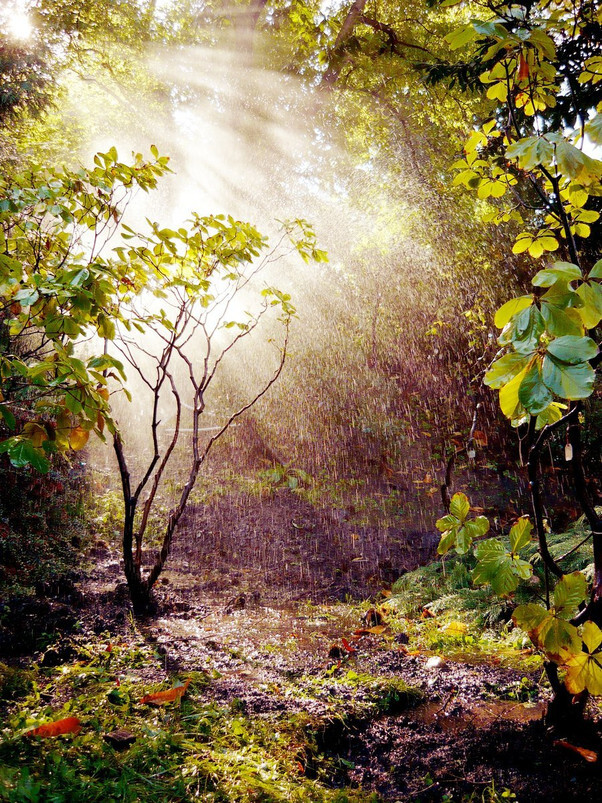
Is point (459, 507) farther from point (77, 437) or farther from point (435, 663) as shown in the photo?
point (435, 663)

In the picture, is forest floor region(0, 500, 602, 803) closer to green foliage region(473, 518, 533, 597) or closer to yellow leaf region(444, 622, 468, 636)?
yellow leaf region(444, 622, 468, 636)

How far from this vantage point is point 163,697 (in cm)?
173

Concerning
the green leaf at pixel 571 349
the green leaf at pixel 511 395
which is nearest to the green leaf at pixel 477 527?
the green leaf at pixel 511 395

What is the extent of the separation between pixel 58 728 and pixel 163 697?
1.35 feet

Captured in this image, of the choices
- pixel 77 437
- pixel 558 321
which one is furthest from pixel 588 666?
pixel 77 437

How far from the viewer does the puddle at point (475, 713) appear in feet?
5.24

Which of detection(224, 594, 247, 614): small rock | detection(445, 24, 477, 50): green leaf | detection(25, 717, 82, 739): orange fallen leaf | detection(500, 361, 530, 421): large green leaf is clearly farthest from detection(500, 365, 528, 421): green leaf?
A: detection(224, 594, 247, 614): small rock

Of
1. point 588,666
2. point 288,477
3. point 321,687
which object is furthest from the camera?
point 288,477

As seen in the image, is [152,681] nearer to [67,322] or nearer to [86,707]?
[86,707]

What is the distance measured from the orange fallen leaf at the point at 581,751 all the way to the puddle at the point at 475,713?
19 centimetres

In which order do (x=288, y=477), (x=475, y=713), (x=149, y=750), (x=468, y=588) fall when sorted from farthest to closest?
(x=288, y=477) → (x=468, y=588) → (x=475, y=713) → (x=149, y=750)

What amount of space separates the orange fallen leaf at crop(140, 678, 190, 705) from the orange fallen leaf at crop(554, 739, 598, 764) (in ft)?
4.58

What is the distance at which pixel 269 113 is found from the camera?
32.9ft

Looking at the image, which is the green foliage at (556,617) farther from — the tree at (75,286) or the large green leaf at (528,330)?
the tree at (75,286)
